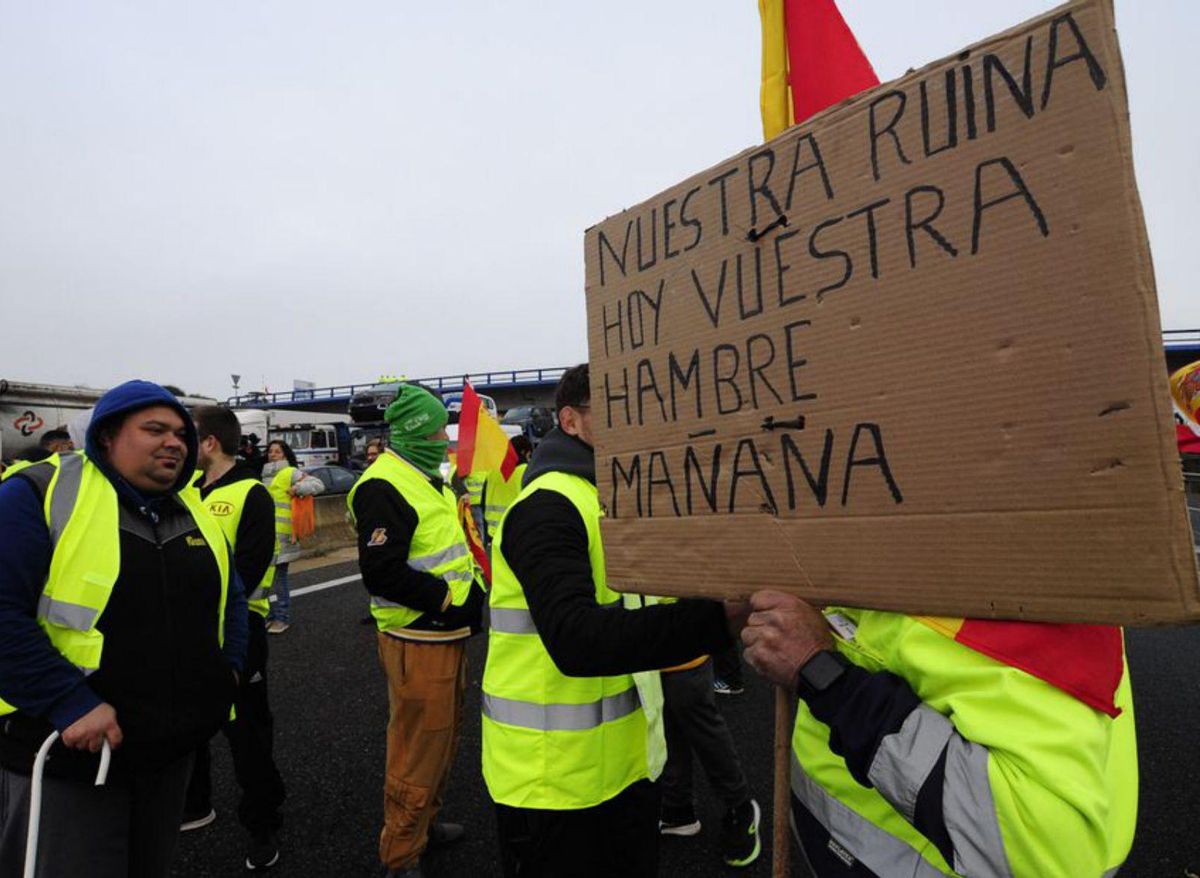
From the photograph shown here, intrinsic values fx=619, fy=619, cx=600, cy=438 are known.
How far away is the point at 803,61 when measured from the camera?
1521mm

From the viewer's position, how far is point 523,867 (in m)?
1.68

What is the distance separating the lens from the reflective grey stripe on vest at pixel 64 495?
1805mm

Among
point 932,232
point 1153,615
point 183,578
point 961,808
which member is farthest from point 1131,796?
point 183,578

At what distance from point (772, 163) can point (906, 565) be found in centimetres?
74

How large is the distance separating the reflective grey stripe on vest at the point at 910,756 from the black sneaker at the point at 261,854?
2.91 meters

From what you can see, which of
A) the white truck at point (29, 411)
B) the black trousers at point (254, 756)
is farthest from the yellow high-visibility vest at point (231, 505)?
the white truck at point (29, 411)

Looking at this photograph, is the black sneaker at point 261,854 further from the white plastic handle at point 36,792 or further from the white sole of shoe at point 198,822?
the white plastic handle at point 36,792

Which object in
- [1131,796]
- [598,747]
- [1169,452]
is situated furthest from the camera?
[598,747]

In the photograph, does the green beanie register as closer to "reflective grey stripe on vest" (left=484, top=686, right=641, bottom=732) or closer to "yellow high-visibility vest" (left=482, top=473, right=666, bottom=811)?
"yellow high-visibility vest" (left=482, top=473, right=666, bottom=811)

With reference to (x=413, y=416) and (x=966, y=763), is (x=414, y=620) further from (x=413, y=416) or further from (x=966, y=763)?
(x=966, y=763)

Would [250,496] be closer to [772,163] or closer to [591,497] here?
[591,497]

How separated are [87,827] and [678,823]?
7.59 feet

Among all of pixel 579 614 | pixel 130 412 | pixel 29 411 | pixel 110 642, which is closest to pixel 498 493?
pixel 130 412

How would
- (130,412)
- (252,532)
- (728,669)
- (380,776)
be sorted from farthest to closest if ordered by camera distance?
(728,669), (380,776), (252,532), (130,412)
